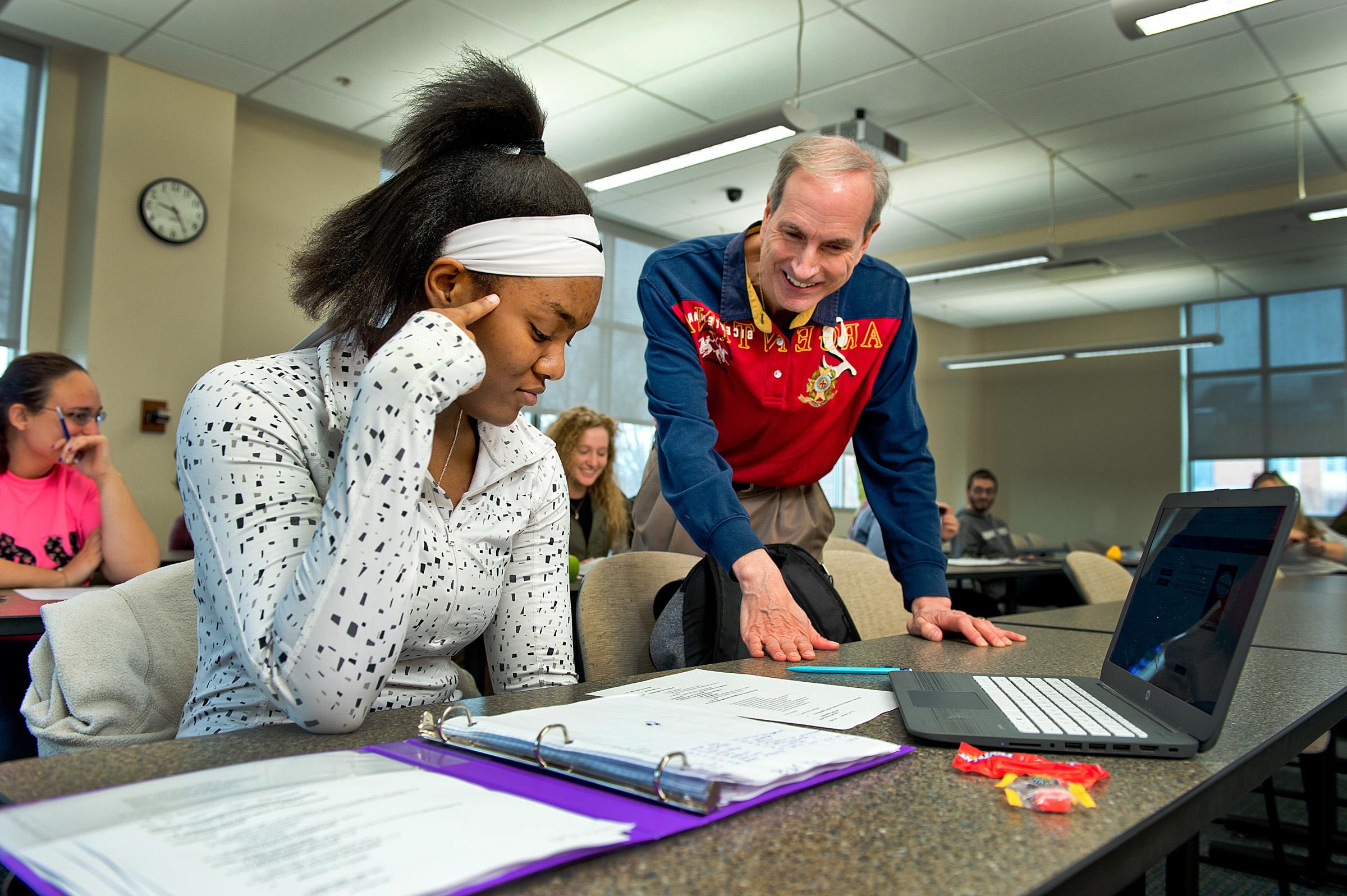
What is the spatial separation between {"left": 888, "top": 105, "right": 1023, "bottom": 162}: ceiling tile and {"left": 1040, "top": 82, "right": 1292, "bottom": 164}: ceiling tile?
341 mm

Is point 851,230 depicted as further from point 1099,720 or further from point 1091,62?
point 1091,62

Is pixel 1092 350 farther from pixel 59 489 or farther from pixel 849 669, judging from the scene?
pixel 849 669

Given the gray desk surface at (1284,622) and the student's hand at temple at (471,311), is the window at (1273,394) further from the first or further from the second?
the student's hand at temple at (471,311)

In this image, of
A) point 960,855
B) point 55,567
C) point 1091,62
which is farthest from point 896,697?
A: point 1091,62

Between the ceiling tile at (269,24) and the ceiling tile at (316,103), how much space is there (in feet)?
1.04

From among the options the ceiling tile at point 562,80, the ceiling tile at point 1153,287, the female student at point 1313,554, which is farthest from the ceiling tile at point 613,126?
the ceiling tile at point 1153,287

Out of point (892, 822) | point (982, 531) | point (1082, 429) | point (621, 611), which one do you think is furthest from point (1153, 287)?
point (892, 822)

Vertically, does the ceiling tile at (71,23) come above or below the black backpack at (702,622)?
above

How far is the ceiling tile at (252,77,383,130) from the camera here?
514 cm

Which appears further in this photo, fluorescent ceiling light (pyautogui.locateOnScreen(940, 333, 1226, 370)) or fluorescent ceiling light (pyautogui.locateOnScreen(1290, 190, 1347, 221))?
fluorescent ceiling light (pyautogui.locateOnScreen(940, 333, 1226, 370))

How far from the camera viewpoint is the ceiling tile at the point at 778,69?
14.9 ft

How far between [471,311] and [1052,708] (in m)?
0.67

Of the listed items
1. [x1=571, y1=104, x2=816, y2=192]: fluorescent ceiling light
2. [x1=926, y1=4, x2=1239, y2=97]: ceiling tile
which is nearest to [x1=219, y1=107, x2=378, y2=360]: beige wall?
[x1=571, y1=104, x2=816, y2=192]: fluorescent ceiling light

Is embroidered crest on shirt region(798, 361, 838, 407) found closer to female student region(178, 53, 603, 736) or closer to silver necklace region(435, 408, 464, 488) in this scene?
female student region(178, 53, 603, 736)
